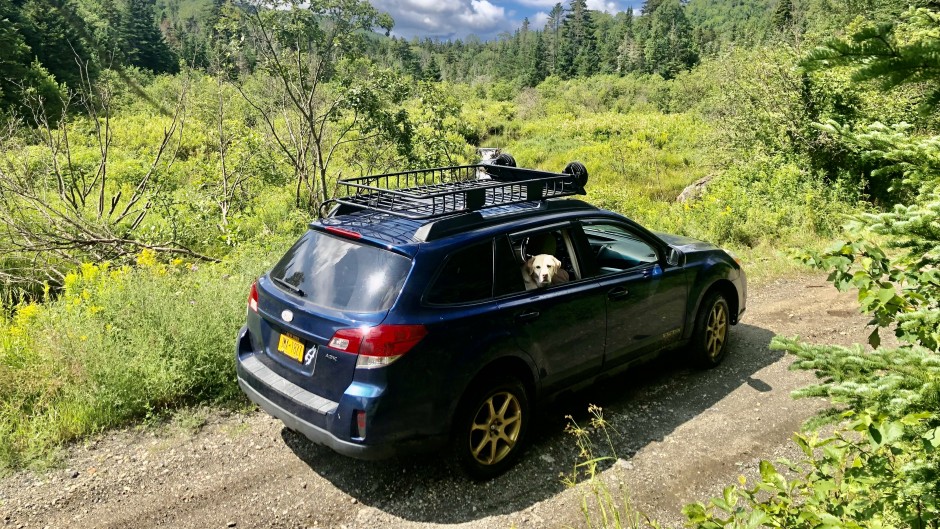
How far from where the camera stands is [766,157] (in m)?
13.3

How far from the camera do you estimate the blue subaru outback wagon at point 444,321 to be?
345cm

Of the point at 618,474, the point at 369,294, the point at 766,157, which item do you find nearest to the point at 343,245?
the point at 369,294

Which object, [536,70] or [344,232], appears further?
[536,70]

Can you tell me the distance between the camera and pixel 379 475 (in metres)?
4.00

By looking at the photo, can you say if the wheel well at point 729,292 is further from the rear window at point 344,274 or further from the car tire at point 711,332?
the rear window at point 344,274

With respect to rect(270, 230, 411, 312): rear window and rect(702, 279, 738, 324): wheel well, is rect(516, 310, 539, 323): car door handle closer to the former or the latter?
rect(270, 230, 411, 312): rear window

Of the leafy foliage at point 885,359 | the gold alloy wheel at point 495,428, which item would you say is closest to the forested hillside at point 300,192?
the leafy foliage at point 885,359

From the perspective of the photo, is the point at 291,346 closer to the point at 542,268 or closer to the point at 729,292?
the point at 542,268

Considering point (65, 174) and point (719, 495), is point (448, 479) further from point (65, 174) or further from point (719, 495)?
point (65, 174)

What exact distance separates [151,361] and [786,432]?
517 centimetres

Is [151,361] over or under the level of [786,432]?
over

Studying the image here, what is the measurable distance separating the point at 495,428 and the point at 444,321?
893 mm

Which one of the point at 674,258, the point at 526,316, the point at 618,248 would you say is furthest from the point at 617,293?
the point at 526,316

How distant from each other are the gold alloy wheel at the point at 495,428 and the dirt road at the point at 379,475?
0.60 ft
